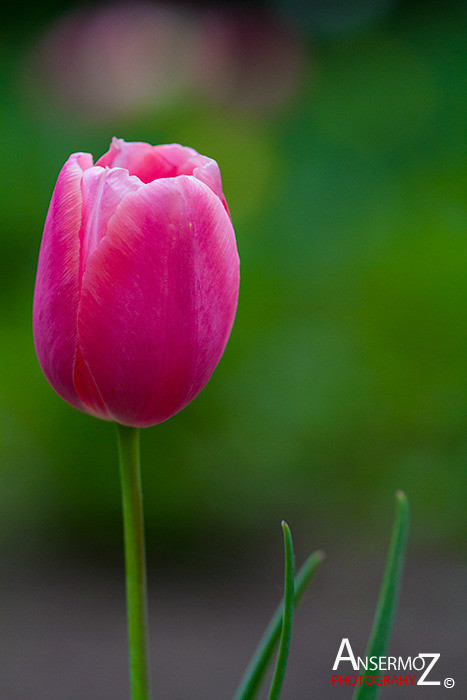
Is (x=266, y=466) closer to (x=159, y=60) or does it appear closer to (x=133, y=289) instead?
(x=133, y=289)

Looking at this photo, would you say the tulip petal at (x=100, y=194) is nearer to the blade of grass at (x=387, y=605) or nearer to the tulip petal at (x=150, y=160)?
the tulip petal at (x=150, y=160)

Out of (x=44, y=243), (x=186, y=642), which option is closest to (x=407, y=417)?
(x=186, y=642)

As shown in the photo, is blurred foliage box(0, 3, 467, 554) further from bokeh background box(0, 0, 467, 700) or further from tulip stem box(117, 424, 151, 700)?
tulip stem box(117, 424, 151, 700)

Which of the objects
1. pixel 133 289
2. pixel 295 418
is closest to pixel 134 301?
pixel 133 289

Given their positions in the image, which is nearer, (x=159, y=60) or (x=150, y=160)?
(x=150, y=160)

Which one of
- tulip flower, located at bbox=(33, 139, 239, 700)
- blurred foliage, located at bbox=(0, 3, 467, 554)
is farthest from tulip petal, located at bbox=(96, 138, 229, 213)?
blurred foliage, located at bbox=(0, 3, 467, 554)

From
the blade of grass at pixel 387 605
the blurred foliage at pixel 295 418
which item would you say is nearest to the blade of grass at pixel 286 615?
the blade of grass at pixel 387 605

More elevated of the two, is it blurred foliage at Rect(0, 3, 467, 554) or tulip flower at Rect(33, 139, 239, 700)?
blurred foliage at Rect(0, 3, 467, 554)
